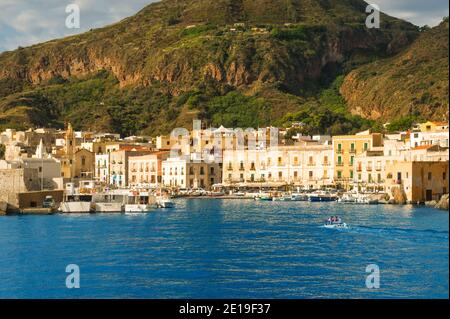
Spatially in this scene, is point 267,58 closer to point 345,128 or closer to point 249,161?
point 345,128

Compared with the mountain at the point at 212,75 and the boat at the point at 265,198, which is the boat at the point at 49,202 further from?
the mountain at the point at 212,75

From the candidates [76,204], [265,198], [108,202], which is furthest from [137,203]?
[265,198]

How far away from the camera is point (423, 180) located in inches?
3078

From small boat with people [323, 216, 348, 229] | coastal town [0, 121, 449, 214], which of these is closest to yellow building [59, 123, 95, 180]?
coastal town [0, 121, 449, 214]

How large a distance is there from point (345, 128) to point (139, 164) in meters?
36.4

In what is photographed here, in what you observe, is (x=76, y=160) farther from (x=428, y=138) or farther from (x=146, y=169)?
(x=428, y=138)

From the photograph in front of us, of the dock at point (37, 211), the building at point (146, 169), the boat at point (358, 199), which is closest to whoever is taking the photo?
the dock at point (37, 211)

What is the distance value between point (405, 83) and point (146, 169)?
189 feet

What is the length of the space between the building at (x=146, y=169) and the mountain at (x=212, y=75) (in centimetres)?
3495

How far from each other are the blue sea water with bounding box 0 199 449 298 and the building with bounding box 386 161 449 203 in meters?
14.8

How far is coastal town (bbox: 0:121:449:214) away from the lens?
7650cm

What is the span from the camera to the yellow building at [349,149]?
92688 mm

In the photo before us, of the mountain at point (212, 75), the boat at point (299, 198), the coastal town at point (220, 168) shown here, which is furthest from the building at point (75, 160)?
the mountain at point (212, 75)
